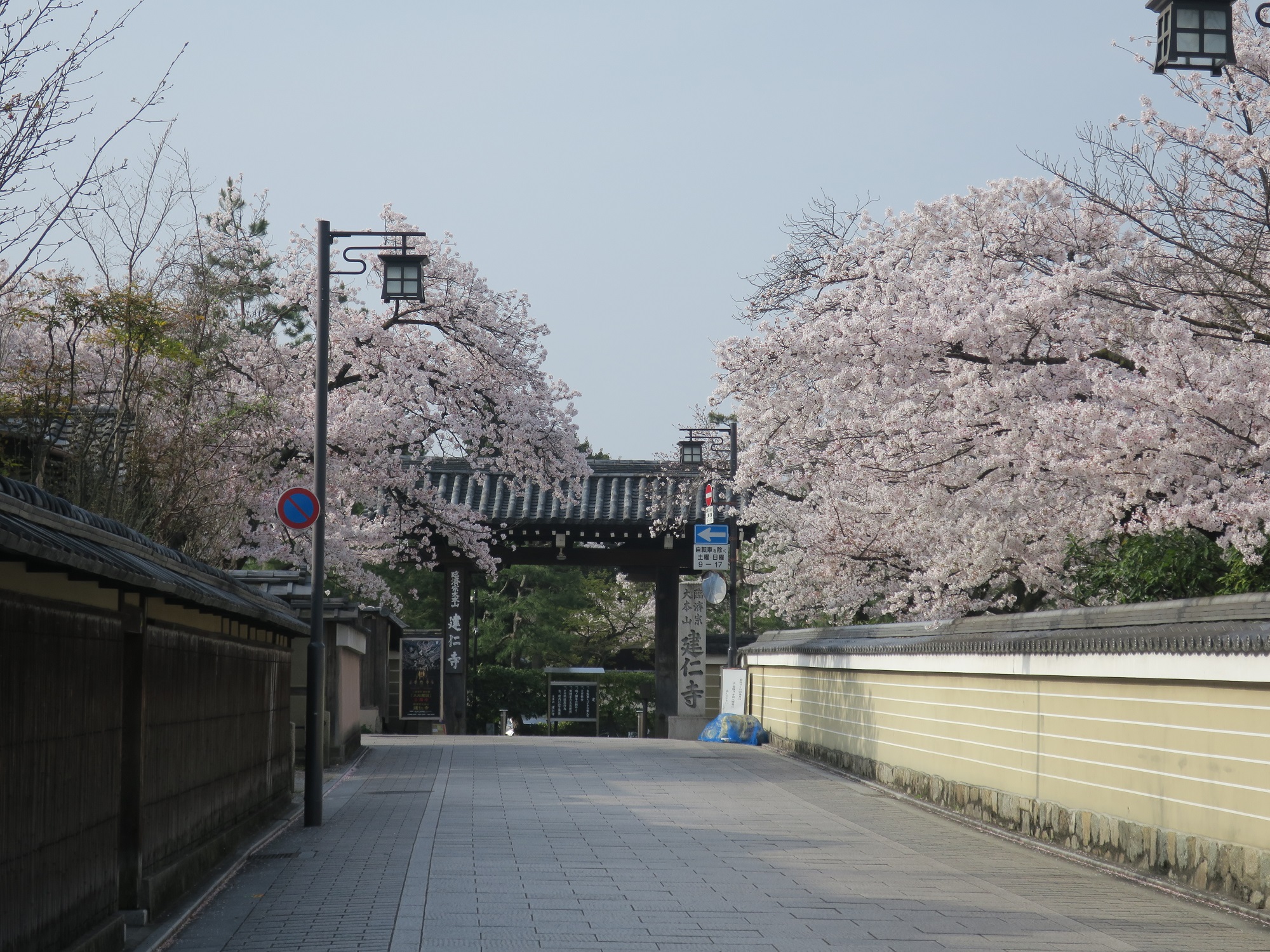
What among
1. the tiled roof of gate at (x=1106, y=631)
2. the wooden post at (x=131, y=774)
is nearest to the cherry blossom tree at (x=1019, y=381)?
the tiled roof of gate at (x=1106, y=631)

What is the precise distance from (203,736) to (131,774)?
2.32m

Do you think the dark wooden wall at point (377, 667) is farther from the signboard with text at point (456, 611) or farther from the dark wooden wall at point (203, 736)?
the dark wooden wall at point (203, 736)

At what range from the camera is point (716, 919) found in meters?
8.58

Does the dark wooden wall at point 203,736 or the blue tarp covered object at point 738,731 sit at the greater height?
the dark wooden wall at point 203,736

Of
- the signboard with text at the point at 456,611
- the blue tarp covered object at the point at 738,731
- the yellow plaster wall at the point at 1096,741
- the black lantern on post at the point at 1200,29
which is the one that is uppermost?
the black lantern on post at the point at 1200,29

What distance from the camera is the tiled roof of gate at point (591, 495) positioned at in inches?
1208

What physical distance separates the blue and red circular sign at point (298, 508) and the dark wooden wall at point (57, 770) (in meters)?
5.85

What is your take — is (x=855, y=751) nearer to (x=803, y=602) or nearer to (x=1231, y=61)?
(x=803, y=602)

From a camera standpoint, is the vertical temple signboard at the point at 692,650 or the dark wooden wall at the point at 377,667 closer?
the dark wooden wall at the point at 377,667

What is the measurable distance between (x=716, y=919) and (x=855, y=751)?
461 inches

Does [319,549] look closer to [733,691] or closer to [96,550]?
[96,550]

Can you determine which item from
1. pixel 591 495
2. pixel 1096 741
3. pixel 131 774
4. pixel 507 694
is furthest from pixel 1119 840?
pixel 507 694

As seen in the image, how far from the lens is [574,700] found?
112ft

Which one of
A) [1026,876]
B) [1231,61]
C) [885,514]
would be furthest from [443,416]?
[1231,61]
